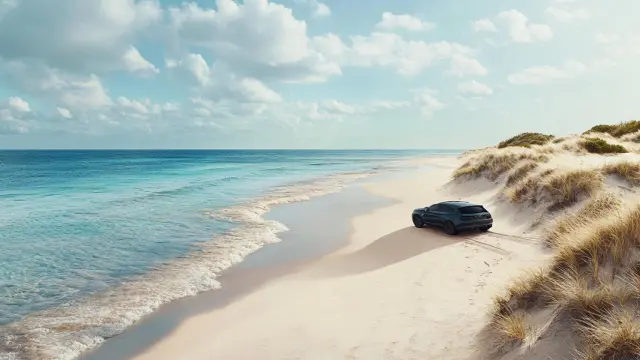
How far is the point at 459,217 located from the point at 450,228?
707 millimetres

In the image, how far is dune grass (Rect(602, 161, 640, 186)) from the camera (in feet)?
59.7

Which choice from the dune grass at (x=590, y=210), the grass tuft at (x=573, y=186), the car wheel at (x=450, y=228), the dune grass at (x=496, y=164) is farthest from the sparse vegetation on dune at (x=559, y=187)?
the dune grass at (x=496, y=164)

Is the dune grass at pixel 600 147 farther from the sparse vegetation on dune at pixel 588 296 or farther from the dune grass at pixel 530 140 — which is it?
the sparse vegetation on dune at pixel 588 296

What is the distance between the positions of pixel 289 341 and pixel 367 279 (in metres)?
4.84

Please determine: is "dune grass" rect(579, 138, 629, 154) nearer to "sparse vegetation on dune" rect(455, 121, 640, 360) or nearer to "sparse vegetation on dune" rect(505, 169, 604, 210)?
"sparse vegetation on dune" rect(505, 169, 604, 210)

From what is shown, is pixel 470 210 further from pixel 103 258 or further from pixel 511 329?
pixel 103 258

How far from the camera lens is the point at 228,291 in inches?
535

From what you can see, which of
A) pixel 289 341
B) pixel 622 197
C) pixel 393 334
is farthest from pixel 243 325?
pixel 622 197

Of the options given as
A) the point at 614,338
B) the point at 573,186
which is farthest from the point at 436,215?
the point at 614,338

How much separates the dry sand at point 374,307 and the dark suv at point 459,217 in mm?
521

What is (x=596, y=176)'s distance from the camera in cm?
1880

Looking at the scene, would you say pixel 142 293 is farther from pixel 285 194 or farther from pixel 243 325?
pixel 285 194

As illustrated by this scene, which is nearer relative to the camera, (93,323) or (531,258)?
(93,323)

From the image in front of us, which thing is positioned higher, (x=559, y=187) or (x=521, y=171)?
(x=521, y=171)
